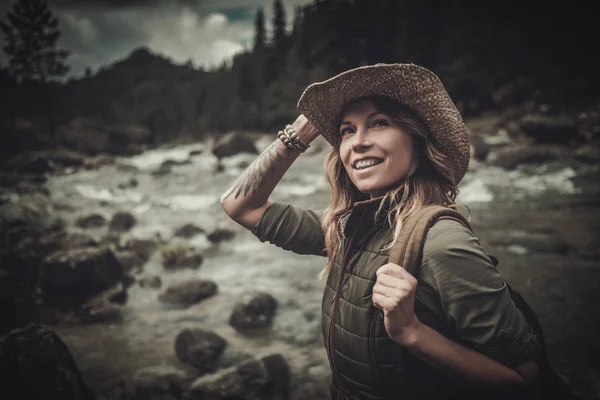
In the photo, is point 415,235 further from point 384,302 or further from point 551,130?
point 551,130

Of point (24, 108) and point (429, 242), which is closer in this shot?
point (429, 242)

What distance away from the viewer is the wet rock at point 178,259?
7781 mm

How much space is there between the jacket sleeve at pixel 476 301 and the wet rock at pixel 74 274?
6.66m

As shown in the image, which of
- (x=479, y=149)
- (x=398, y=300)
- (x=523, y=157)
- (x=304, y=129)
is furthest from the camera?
(x=479, y=149)

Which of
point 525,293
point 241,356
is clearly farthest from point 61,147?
point 525,293

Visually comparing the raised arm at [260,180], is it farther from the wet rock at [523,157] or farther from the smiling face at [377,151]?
the wet rock at [523,157]

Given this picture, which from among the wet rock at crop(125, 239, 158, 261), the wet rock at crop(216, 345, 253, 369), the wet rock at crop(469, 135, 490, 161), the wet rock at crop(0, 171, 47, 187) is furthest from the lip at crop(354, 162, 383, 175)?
the wet rock at crop(0, 171, 47, 187)

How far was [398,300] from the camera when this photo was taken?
1223mm

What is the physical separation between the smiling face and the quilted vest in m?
0.11

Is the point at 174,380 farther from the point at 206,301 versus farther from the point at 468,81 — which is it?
the point at 468,81

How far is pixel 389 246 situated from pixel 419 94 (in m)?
0.67

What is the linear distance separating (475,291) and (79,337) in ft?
19.1

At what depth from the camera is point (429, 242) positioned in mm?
1343

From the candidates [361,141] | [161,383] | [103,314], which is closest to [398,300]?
[361,141]
